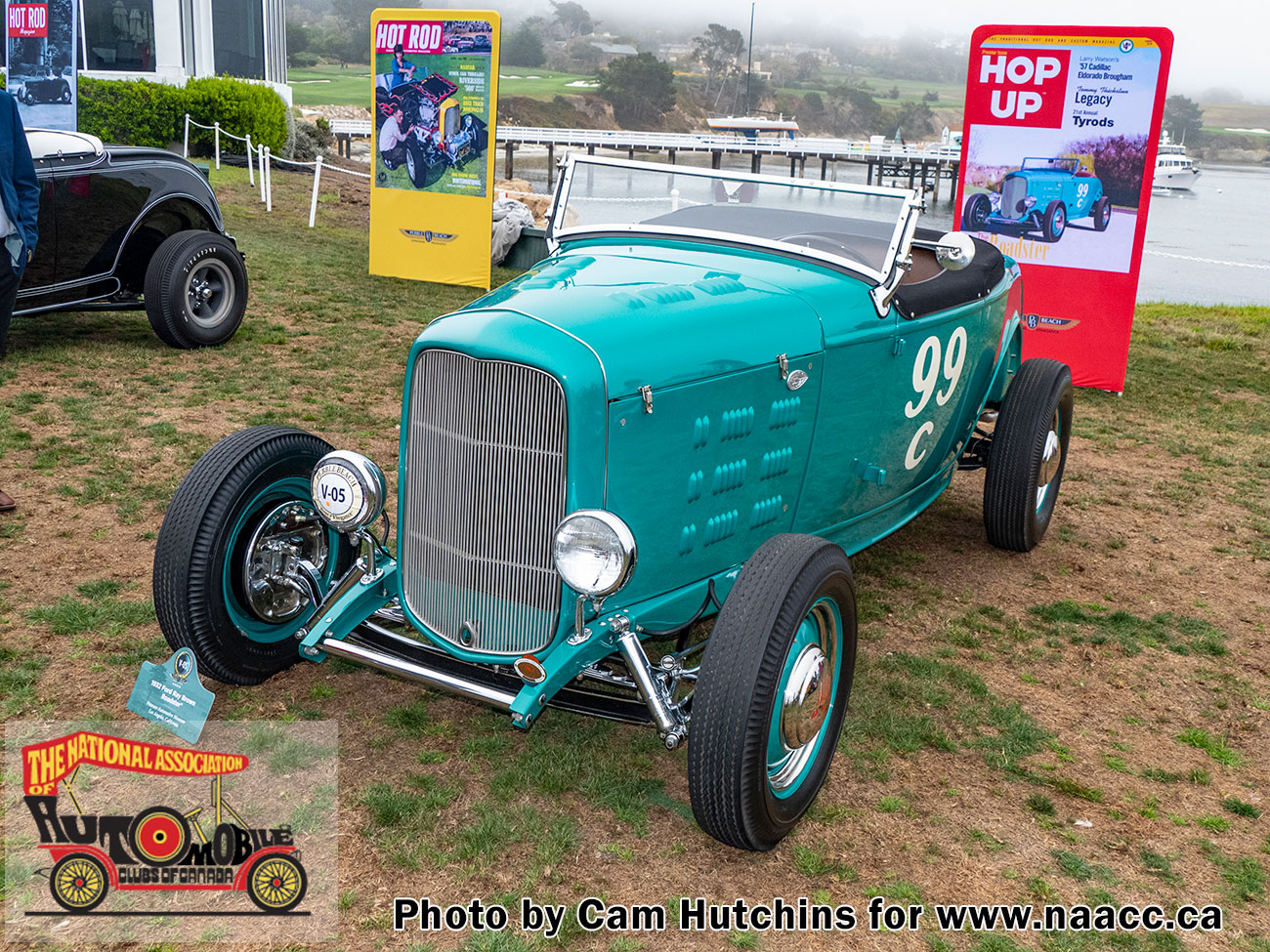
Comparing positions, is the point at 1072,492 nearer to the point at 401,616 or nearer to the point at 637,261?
the point at 637,261

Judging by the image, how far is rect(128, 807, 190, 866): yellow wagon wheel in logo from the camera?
116 inches

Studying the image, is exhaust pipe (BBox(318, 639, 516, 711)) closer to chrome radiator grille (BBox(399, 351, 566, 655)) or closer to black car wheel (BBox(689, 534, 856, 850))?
chrome radiator grille (BBox(399, 351, 566, 655))

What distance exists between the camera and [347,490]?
3453 millimetres

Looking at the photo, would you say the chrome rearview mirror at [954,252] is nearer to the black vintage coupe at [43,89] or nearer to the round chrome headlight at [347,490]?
the round chrome headlight at [347,490]

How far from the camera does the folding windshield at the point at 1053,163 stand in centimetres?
929

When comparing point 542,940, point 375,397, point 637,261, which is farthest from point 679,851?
point 375,397

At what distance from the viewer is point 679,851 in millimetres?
3158

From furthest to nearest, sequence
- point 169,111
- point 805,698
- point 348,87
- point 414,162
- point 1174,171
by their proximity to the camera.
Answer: point 348,87 → point 1174,171 → point 169,111 → point 414,162 → point 805,698

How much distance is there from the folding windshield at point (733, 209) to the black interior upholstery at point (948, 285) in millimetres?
234

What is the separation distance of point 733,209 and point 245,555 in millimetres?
2511

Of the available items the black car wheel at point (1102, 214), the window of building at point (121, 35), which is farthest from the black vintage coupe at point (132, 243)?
the window of building at point (121, 35)

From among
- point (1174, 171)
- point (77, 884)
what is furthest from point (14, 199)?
point (1174, 171)

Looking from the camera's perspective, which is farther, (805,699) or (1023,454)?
(1023,454)

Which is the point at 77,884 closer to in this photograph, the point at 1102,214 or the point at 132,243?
the point at 132,243
